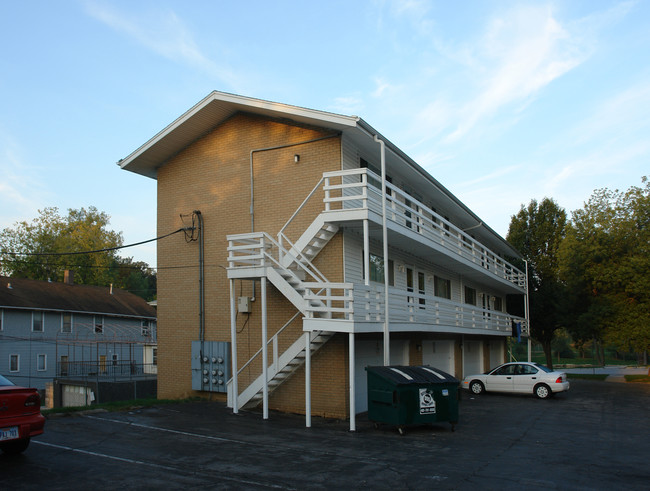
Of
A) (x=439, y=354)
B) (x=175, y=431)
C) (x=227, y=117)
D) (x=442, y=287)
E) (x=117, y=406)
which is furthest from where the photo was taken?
(x=442, y=287)

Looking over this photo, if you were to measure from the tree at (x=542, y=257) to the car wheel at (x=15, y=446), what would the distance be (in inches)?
1275

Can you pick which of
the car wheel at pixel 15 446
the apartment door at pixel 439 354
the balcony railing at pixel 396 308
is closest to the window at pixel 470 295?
the apartment door at pixel 439 354

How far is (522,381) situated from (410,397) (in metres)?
10.5

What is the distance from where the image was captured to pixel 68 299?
44.2 m

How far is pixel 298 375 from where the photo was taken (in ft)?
51.9

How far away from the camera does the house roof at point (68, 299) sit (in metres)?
39.9

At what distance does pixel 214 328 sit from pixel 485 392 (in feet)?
36.4

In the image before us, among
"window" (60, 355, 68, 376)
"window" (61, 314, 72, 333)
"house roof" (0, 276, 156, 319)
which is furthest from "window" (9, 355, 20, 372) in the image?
"window" (61, 314, 72, 333)

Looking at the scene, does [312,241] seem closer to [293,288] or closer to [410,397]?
[293,288]

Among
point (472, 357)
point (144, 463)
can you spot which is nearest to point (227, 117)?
point (144, 463)

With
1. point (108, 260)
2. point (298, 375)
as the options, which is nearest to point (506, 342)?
point (298, 375)

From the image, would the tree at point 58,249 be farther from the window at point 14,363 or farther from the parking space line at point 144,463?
the parking space line at point 144,463

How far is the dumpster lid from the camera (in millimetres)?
12414

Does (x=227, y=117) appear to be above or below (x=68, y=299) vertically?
above
